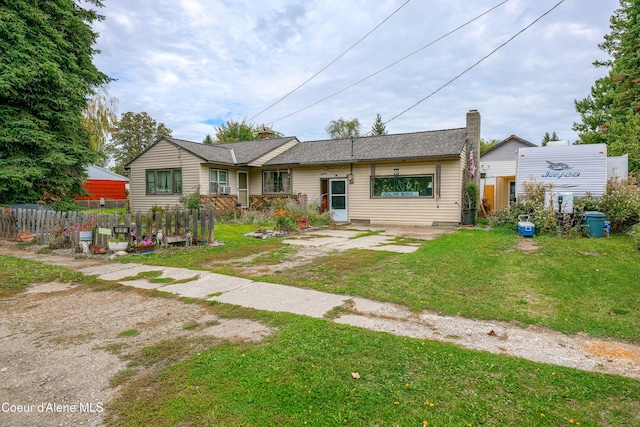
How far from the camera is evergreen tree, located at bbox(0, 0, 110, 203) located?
11.7m

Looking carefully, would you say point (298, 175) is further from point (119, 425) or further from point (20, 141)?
point (119, 425)

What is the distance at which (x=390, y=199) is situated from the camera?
1557 centimetres

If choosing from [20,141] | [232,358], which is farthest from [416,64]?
[20,141]

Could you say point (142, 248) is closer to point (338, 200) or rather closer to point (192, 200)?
point (192, 200)

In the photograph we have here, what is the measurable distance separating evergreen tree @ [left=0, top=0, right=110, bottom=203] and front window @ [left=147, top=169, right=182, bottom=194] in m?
3.63

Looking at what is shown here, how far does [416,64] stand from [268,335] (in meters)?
13.7

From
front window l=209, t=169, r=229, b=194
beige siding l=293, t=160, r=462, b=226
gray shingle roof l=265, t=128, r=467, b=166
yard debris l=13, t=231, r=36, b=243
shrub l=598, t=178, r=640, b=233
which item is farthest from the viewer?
front window l=209, t=169, r=229, b=194

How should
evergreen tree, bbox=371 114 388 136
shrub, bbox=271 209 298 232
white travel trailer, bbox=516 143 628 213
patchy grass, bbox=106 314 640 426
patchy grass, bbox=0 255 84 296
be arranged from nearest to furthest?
1. patchy grass, bbox=106 314 640 426
2. patchy grass, bbox=0 255 84 296
3. white travel trailer, bbox=516 143 628 213
4. shrub, bbox=271 209 298 232
5. evergreen tree, bbox=371 114 388 136

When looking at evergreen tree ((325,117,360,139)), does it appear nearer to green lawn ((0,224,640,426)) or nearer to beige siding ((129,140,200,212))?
beige siding ((129,140,200,212))

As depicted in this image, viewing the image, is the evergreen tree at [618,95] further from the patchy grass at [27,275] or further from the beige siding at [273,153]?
the patchy grass at [27,275]

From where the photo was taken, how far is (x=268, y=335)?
344 cm

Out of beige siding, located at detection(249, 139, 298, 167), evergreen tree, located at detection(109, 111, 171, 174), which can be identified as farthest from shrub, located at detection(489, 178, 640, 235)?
evergreen tree, located at detection(109, 111, 171, 174)

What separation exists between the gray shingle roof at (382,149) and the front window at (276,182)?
2.08ft

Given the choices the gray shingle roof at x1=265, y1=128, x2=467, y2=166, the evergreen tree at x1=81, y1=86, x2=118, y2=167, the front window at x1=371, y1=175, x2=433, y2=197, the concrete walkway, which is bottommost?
the concrete walkway
